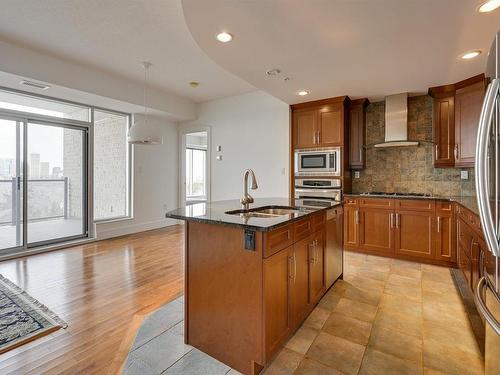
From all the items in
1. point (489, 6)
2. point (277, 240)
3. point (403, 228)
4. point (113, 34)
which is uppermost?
point (113, 34)

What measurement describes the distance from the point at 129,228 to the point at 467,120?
5.80 meters

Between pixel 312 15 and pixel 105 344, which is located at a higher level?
pixel 312 15

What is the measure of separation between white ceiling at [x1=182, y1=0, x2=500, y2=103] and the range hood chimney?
0.43 m

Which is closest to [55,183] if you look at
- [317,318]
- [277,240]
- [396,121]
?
[277,240]

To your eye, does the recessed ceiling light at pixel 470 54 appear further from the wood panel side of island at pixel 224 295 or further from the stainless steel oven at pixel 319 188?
the wood panel side of island at pixel 224 295

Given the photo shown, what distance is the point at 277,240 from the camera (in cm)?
163

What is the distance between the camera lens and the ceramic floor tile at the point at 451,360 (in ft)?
5.27

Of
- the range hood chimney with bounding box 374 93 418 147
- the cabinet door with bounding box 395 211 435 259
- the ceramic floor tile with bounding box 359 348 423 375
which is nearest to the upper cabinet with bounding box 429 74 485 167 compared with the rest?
the range hood chimney with bounding box 374 93 418 147

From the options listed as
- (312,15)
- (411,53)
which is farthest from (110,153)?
(411,53)

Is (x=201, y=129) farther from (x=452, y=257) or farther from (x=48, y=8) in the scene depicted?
(x=452, y=257)

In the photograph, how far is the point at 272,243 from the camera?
158 centimetres

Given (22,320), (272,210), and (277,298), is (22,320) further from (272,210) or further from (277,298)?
(272,210)

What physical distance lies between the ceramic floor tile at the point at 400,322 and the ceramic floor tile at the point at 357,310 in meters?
0.06

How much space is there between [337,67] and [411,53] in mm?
731
